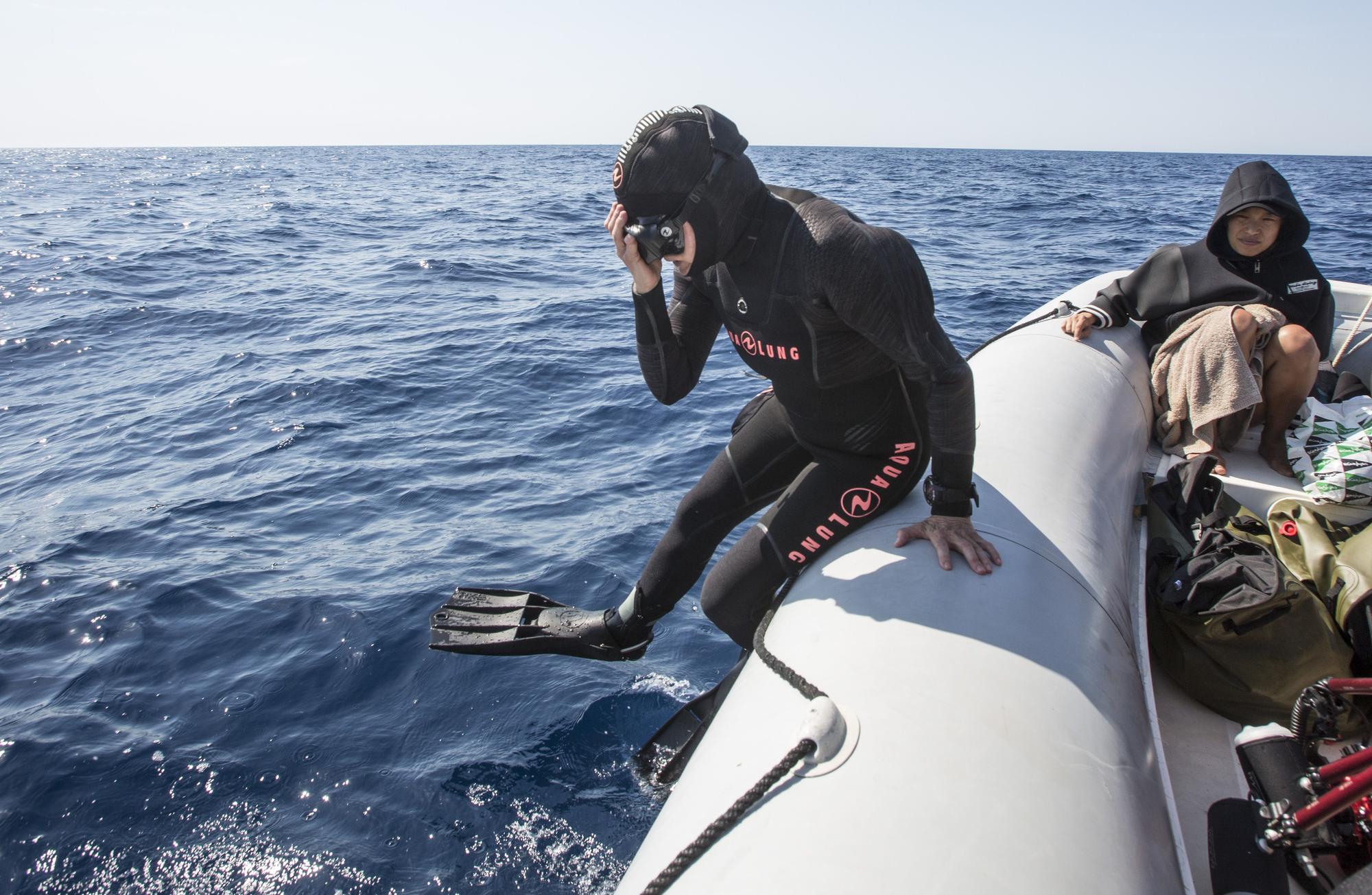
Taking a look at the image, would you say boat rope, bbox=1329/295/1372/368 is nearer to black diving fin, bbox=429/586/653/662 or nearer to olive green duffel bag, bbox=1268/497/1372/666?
olive green duffel bag, bbox=1268/497/1372/666

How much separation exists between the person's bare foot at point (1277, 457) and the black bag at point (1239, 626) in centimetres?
81

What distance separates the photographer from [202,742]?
326 cm

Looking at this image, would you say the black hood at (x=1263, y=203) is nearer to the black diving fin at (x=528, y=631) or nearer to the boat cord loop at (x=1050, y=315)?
the boat cord loop at (x=1050, y=315)

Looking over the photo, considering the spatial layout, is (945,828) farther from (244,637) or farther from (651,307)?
(244,637)

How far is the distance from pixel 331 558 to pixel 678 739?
2.66 m

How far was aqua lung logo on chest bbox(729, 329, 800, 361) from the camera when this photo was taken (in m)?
2.37

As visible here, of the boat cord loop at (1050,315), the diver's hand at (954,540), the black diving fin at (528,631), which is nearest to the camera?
the diver's hand at (954,540)

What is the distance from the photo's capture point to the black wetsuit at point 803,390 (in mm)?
2139

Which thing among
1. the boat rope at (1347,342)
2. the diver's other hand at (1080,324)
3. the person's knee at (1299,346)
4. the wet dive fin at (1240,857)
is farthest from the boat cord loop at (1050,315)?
the wet dive fin at (1240,857)

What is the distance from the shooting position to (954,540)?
2182 millimetres

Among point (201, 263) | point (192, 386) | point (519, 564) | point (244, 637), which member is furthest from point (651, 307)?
point (201, 263)

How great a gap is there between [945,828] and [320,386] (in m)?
7.01

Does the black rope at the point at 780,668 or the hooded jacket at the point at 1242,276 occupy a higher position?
the hooded jacket at the point at 1242,276

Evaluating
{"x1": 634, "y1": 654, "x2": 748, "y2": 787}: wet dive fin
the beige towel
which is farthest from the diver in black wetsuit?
the beige towel
